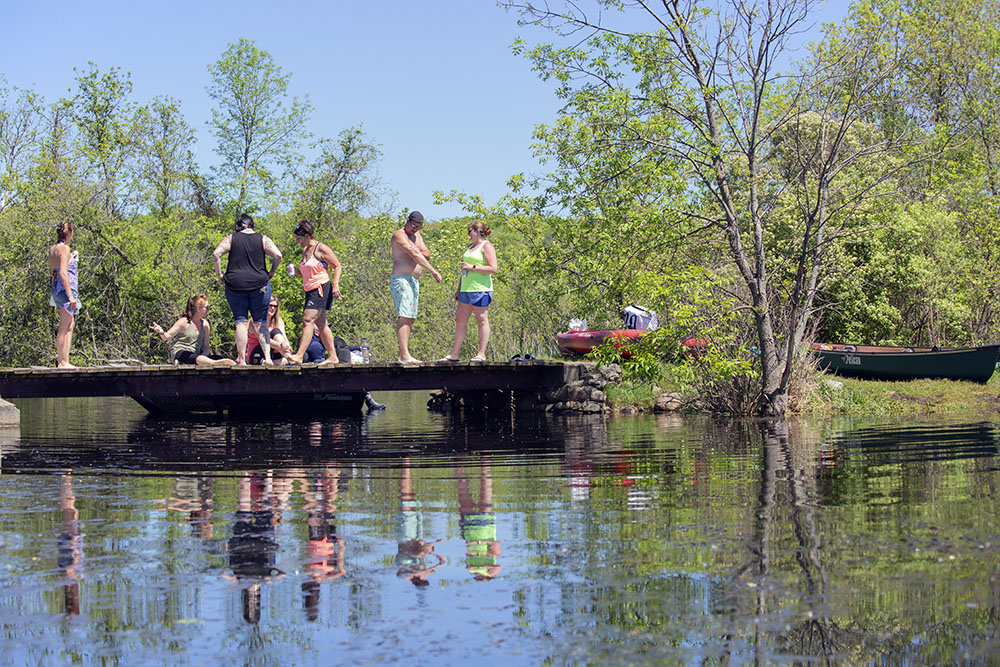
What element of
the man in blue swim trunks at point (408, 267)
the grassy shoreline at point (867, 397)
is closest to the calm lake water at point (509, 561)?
the man in blue swim trunks at point (408, 267)

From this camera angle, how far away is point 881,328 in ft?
84.9

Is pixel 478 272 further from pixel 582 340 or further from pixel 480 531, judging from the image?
pixel 480 531

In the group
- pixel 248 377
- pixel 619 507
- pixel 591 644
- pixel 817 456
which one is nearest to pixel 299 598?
pixel 591 644

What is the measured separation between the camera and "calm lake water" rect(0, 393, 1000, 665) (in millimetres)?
4070

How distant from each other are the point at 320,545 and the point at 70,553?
125 centimetres

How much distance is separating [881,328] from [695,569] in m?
22.2

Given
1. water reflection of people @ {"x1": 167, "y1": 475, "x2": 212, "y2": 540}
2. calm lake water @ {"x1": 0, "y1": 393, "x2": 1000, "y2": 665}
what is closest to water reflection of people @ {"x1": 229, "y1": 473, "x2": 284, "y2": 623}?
calm lake water @ {"x1": 0, "y1": 393, "x2": 1000, "y2": 665}

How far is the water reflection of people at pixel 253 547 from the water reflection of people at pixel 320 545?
19cm

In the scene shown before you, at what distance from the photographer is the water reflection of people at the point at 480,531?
17.5 ft

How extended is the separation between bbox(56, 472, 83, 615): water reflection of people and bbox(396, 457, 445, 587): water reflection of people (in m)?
1.40

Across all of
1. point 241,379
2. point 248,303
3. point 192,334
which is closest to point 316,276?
point 248,303

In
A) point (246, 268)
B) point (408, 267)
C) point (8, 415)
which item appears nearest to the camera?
point (246, 268)

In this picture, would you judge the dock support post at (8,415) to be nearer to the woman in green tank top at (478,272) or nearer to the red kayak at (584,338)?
the woman in green tank top at (478,272)

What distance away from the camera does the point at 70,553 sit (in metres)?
5.71
